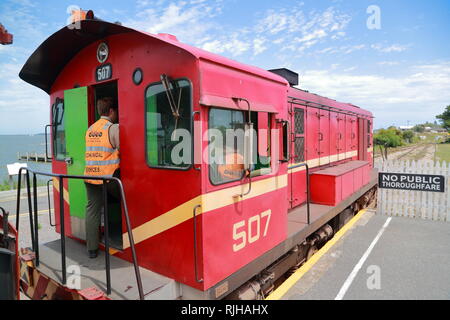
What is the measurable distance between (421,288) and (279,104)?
118 inches

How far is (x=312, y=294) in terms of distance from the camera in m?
3.73

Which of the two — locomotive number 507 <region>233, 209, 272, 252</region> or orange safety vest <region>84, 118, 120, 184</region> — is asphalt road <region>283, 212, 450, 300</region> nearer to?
locomotive number 507 <region>233, 209, 272, 252</region>

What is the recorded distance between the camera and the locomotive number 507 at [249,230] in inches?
121

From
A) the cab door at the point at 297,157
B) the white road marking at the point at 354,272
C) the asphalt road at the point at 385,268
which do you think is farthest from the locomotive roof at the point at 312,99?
the white road marking at the point at 354,272

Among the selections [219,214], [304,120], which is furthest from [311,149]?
[219,214]

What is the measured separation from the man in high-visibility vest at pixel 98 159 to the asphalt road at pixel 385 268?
245cm

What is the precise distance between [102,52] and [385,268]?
15.8 ft

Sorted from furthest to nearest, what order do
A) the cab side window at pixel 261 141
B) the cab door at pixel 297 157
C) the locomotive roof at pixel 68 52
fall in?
the cab door at pixel 297 157
the cab side window at pixel 261 141
the locomotive roof at pixel 68 52

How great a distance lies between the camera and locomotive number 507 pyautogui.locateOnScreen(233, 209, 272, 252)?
10.1 feet

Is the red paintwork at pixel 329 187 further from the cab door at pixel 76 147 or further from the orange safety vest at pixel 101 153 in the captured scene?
the cab door at pixel 76 147

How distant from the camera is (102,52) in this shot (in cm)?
341

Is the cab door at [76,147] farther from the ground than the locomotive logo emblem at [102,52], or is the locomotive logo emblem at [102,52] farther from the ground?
the locomotive logo emblem at [102,52]

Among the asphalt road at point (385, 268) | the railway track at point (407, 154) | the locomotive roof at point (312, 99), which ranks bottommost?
the asphalt road at point (385, 268)

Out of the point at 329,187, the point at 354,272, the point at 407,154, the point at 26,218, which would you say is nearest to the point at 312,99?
the point at 329,187
